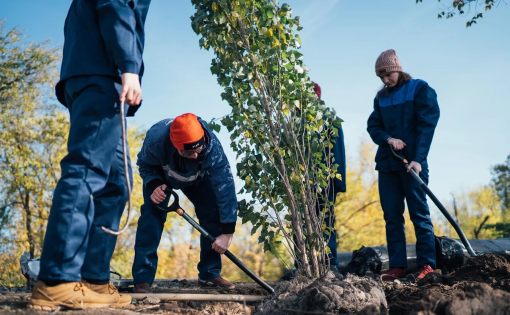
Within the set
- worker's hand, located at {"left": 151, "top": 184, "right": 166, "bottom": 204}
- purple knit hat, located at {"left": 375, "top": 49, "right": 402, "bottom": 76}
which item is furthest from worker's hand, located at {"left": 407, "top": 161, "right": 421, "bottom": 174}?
worker's hand, located at {"left": 151, "top": 184, "right": 166, "bottom": 204}

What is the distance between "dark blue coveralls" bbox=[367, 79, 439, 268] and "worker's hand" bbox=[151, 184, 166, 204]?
2.31m

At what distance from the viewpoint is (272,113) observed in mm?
4023

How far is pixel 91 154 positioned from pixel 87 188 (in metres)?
0.18

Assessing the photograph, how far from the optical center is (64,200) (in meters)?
2.52

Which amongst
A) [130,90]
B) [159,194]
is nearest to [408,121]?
[159,194]

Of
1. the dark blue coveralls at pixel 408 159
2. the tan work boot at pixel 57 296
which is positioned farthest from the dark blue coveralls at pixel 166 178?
the dark blue coveralls at pixel 408 159

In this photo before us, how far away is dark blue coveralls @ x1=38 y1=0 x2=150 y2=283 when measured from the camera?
2518mm

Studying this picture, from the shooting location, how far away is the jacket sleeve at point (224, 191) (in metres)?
4.24

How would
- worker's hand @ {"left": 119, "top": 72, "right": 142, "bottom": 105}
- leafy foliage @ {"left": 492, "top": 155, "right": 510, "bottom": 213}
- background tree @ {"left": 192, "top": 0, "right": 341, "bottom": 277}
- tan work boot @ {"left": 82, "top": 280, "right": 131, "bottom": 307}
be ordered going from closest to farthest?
1. worker's hand @ {"left": 119, "top": 72, "right": 142, "bottom": 105}
2. tan work boot @ {"left": 82, "top": 280, "right": 131, "bottom": 307}
3. background tree @ {"left": 192, "top": 0, "right": 341, "bottom": 277}
4. leafy foliage @ {"left": 492, "top": 155, "right": 510, "bottom": 213}

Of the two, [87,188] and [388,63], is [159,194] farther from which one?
[388,63]

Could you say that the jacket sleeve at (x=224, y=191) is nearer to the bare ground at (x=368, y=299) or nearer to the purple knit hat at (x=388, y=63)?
the bare ground at (x=368, y=299)

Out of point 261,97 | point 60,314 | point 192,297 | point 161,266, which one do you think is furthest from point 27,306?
point 161,266

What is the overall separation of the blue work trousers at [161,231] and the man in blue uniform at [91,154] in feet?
4.33

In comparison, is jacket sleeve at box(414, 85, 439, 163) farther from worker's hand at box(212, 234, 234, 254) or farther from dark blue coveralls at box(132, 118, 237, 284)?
worker's hand at box(212, 234, 234, 254)
